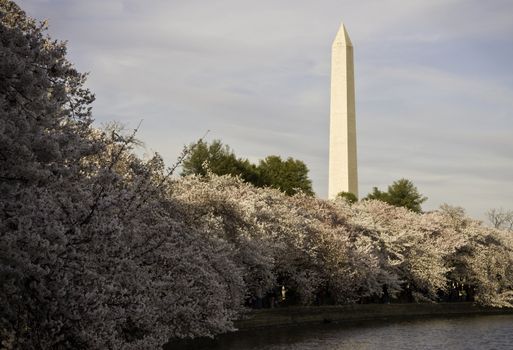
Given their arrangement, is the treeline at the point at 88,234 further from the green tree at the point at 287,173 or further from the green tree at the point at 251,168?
the green tree at the point at 287,173

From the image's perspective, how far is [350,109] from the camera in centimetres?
7931

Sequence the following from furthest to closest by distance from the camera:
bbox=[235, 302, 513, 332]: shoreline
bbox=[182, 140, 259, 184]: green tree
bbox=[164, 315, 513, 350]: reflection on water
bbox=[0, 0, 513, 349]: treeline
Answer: bbox=[182, 140, 259, 184]: green tree
bbox=[235, 302, 513, 332]: shoreline
bbox=[164, 315, 513, 350]: reflection on water
bbox=[0, 0, 513, 349]: treeline

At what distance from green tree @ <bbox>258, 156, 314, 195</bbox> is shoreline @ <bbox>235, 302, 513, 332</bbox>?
2377 cm

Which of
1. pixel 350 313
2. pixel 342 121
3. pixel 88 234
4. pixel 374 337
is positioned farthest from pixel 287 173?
pixel 88 234

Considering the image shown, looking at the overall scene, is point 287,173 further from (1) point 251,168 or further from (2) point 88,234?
(2) point 88,234

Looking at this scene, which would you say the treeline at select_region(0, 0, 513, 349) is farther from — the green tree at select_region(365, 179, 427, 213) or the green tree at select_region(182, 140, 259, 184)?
the green tree at select_region(365, 179, 427, 213)

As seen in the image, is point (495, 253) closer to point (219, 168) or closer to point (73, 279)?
point (219, 168)

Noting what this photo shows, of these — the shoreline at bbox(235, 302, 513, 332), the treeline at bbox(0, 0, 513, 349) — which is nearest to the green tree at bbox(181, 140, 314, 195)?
the shoreline at bbox(235, 302, 513, 332)

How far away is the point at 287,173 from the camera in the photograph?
3280 inches

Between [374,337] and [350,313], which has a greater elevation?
[350,313]

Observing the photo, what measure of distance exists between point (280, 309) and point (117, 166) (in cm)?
2013

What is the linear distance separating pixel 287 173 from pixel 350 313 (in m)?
34.0

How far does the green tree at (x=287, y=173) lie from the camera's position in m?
82.2

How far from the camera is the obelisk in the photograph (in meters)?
77.9
